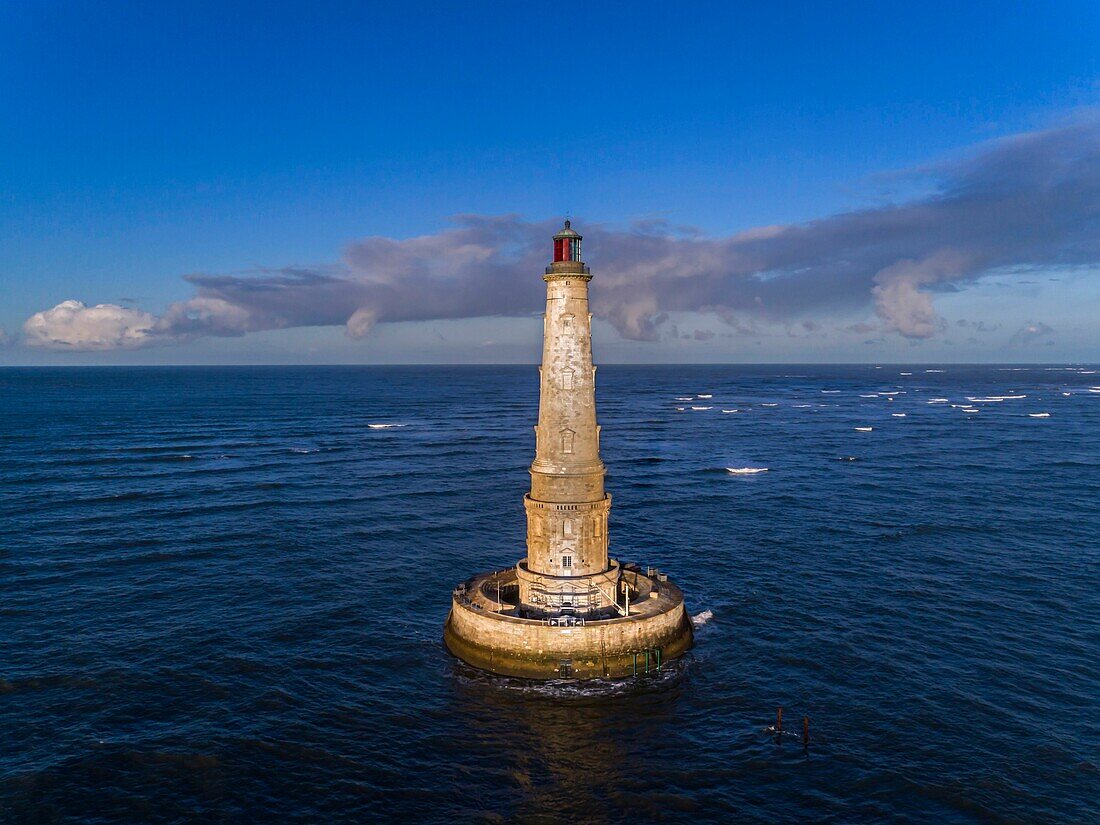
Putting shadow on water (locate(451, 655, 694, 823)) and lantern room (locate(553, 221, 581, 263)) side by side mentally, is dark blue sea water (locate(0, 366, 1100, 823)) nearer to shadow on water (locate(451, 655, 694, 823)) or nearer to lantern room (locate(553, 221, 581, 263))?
shadow on water (locate(451, 655, 694, 823))

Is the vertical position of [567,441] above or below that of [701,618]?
above

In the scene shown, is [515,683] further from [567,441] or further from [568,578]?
[567,441]

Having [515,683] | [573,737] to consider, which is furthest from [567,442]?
[573,737]

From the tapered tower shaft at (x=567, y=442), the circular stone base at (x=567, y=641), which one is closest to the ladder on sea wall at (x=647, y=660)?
the circular stone base at (x=567, y=641)

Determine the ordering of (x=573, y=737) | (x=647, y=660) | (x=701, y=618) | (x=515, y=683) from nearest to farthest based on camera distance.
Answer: (x=573, y=737) < (x=515, y=683) < (x=647, y=660) < (x=701, y=618)

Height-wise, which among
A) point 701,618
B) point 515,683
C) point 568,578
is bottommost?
point 515,683

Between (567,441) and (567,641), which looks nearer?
(567,641)
